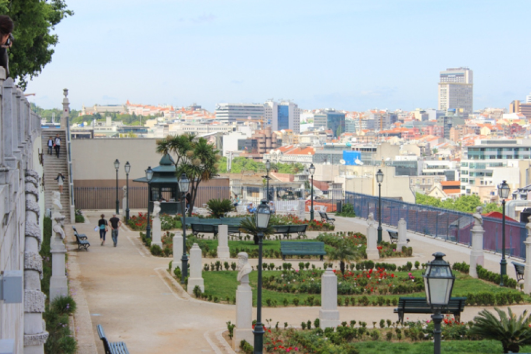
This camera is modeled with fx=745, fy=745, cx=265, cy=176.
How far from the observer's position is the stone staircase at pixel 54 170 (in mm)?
35894

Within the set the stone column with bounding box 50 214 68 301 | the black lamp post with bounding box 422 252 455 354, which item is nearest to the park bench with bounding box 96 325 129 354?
the stone column with bounding box 50 214 68 301

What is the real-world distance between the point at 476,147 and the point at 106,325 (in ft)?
629

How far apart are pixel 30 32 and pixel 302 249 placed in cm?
1253

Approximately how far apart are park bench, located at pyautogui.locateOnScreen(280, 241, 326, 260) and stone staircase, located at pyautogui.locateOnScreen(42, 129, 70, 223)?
46.8 feet

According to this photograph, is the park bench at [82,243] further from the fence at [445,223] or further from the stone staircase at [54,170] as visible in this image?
the fence at [445,223]

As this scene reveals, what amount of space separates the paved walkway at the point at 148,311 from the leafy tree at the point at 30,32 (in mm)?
7705

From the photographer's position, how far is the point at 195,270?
1839 centimetres

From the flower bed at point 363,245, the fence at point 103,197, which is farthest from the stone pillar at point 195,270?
the fence at point 103,197

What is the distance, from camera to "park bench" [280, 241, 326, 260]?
2428 centimetres

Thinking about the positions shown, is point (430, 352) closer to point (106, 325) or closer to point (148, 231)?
point (106, 325)

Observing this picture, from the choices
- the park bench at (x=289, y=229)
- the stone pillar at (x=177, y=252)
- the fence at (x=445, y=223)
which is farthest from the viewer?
the park bench at (x=289, y=229)

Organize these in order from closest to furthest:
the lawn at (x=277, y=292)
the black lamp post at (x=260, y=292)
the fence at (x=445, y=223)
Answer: the black lamp post at (x=260, y=292) < the lawn at (x=277, y=292) < the fence at (x=445, y=223)

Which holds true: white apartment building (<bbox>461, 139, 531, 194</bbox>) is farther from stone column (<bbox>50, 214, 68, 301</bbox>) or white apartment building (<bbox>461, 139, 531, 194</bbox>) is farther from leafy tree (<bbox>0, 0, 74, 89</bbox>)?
stone column (<bbox>50, 214, 68, 301</bbox>)

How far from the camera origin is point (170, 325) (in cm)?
1498
